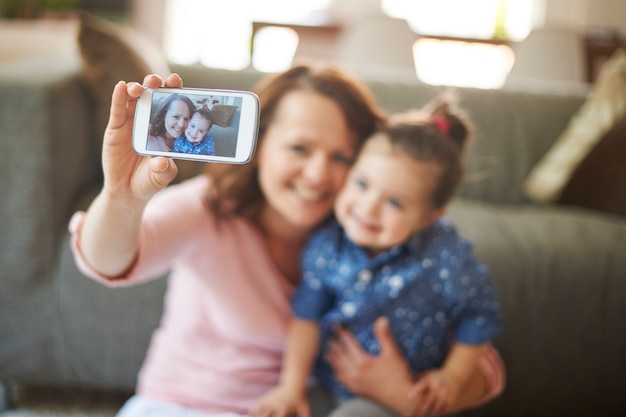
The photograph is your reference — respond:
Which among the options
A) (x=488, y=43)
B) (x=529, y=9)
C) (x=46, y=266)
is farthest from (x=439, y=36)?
(x=46, y=266)

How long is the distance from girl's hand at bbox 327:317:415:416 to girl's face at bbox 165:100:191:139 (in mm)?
488

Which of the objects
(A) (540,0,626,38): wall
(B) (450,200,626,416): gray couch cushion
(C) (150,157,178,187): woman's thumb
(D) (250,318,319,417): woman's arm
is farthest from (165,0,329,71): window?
(C) (150,157,178,187): woman's thumb

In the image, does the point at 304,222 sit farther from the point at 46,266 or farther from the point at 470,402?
the point at 46,266

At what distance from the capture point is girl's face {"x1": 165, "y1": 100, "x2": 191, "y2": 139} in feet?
1.50

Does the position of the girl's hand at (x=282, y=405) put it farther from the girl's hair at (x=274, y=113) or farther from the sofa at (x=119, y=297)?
the sofa at (x=119, y=297)

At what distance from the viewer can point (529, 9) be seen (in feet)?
14.6

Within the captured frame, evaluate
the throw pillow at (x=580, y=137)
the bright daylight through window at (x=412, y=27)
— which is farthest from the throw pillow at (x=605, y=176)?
the bright daylight through window at (x=412, y=27)

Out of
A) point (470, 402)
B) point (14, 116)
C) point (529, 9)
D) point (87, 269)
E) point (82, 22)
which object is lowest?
point (470, 402)

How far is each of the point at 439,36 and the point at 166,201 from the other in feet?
11.0

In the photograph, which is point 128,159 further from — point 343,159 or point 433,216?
point 433,216

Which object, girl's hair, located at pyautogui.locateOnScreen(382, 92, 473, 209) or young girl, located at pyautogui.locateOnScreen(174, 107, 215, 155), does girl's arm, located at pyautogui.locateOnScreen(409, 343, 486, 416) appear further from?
young girl, located at pyautogui.locateOnScreen(174, 107, 215, 155)

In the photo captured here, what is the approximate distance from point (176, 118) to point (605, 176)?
4.58 ft

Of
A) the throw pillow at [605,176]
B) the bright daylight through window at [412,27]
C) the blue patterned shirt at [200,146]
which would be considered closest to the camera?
the blue patterned shirt at [200,146]

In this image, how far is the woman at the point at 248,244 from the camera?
82cm
